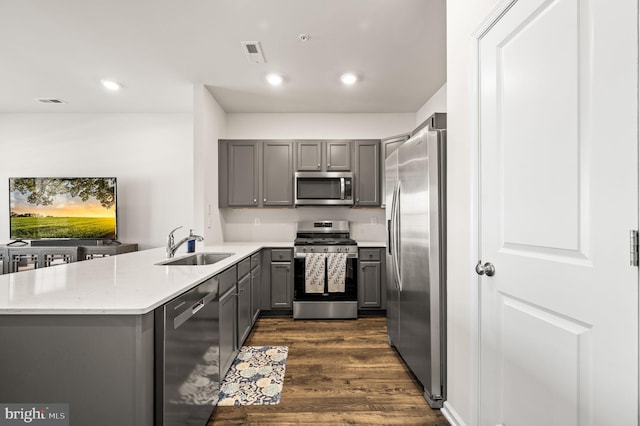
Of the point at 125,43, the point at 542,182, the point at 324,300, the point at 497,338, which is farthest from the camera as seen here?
the point at 324,300

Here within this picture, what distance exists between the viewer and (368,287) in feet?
12.8

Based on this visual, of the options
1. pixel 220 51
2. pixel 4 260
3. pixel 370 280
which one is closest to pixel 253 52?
pixel 220 51

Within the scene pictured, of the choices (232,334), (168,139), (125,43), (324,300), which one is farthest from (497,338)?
(168,139)

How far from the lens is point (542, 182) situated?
1128 millimetres

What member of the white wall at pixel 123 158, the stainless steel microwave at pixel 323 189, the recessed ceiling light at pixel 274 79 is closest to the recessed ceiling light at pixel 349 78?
the recessed ceiling light at pixel 274 79

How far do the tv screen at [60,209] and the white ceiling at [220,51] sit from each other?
1.07m

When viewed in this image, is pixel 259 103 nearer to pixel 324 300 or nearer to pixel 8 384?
pixel 324 300

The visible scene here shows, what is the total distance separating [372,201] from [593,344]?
335 centimetres

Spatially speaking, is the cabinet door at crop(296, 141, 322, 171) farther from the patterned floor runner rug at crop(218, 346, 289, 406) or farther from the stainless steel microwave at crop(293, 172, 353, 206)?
the patterned floor runner rug at crop(218, 346, 289, 406)

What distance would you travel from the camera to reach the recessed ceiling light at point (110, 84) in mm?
3518

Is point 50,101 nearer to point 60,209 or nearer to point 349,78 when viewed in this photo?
point 60,209

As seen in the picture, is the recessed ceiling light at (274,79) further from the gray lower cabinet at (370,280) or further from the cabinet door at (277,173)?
the gray lower cabinet at (370,280)

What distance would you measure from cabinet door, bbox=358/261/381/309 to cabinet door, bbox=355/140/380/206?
870 millimetres

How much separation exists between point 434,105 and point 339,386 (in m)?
3.31
